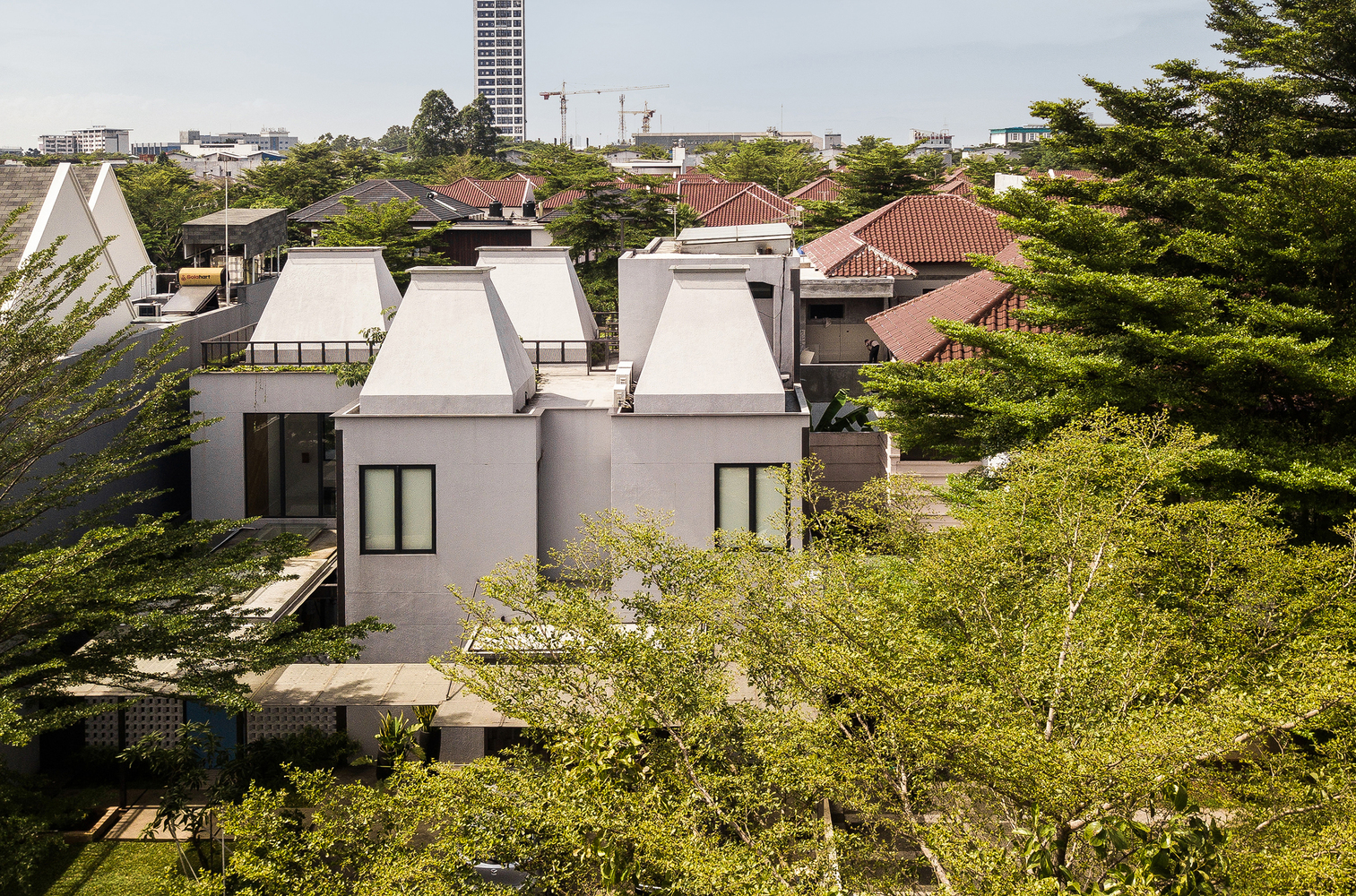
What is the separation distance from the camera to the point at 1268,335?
19.5 metres

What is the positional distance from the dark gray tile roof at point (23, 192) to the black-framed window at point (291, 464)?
7673 millimetres

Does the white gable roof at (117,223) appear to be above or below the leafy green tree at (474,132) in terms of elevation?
below

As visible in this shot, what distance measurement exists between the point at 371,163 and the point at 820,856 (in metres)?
118

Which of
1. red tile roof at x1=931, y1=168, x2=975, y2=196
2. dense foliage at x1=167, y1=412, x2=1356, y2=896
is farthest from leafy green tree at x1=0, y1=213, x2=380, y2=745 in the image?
red tile roof at x1=931, y1=168, x2=975, y2=196

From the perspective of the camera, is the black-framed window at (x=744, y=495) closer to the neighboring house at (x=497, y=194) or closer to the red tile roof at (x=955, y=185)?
the red tile roof at (x=955, y=185)

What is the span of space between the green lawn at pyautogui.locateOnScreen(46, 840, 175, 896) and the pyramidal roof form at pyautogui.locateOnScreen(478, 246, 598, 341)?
17.1 meters

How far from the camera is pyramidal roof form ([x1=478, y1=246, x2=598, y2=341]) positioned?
31906 millimetres

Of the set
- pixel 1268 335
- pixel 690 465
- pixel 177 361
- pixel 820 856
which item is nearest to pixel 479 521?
pixel 690 465

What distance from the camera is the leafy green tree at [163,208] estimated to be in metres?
72.2

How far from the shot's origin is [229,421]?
26.9m

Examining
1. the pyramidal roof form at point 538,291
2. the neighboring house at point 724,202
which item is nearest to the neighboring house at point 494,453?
the pyramidal roof form at point 538,291

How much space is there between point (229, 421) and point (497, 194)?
223 ft

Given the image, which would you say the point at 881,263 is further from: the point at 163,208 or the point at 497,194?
the point at 163,208

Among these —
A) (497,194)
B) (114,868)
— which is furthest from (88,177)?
(497,194)
